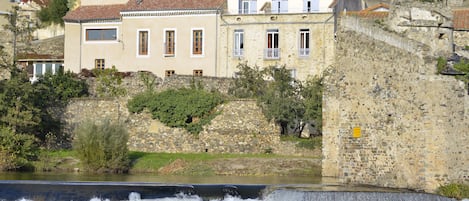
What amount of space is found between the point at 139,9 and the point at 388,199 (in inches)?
1253

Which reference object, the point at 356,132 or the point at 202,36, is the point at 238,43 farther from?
the point at 356,132

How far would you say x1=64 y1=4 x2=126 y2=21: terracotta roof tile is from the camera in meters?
60.0

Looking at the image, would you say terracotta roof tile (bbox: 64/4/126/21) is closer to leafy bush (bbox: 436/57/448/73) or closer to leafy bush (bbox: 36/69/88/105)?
leafy bush (bbox: 36/69/88/105)

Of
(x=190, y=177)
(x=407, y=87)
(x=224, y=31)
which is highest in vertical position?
(x=224, y=31)

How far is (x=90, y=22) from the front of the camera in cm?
6022

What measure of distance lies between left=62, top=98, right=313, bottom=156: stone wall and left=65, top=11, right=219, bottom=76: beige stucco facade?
11.6m

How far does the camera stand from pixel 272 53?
5609 cm

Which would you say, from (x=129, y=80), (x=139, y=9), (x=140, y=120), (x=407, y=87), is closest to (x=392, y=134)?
(x=407, y=87)

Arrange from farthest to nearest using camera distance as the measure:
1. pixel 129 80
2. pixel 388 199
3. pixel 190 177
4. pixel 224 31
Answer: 1. pixel 224 31
2. pixel 129 80
3. pixel 190 177
4. pixel 388 199

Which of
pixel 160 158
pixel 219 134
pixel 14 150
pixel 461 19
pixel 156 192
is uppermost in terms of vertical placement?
pixel 461 19

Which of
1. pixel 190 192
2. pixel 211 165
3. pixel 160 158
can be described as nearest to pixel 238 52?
pixel 160 158

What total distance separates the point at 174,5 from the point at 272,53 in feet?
19.5

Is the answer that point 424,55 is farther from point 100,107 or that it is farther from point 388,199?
point 100,107

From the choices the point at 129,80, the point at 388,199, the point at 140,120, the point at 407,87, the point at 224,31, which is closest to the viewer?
the point at 388,199
